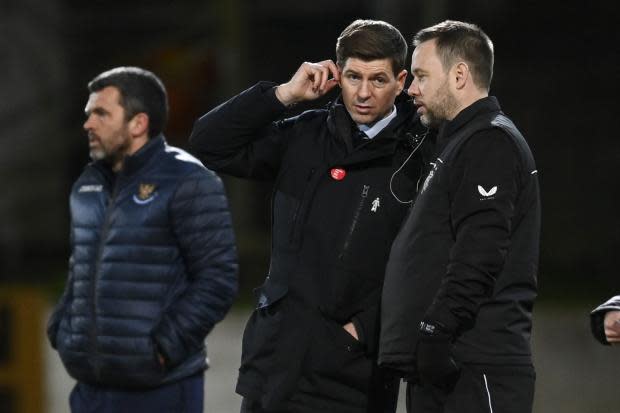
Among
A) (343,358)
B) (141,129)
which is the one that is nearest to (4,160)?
(141,129)

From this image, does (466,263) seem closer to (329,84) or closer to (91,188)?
(329,84)

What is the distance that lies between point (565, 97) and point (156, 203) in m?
12.7

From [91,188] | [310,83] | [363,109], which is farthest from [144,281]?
[363,109]

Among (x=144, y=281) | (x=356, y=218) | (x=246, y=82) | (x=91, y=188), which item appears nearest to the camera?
(x=356, y=218)

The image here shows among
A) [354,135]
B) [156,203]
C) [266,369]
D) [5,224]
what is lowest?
[5,224]

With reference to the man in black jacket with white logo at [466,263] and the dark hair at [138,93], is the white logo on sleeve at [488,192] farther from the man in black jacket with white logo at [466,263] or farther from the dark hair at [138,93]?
the dark hair at [138,93]

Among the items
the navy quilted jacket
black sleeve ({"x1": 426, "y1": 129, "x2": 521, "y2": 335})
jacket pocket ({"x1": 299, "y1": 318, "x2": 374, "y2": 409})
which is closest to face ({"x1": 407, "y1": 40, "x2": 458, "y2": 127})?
black sleeve ({"x1": 426, "y1": 129, "x2": 521, "y2": 335})

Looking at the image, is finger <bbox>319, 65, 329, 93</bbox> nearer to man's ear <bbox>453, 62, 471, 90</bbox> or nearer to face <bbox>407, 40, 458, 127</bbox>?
face <bbox>407, 40, 458, 127</bbox>

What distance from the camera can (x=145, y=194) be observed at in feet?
14.9

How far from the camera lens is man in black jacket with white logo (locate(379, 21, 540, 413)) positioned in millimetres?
3354

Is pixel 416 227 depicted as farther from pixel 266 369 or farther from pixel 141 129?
pixel 141 129

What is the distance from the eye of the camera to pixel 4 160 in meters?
17.7

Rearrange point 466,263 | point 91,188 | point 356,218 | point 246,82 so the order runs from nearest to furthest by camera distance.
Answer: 1. point 466,263
2. point 356,218
3. point 91,188
4. point 246,82

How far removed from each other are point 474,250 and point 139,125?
1.82 meters
